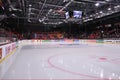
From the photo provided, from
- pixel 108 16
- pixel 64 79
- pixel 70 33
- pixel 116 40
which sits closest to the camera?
pixel 64 79

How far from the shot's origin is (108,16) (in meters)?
19.9

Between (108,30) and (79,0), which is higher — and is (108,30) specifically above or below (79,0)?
below

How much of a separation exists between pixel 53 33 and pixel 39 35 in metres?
3.67

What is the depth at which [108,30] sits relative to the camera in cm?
2392

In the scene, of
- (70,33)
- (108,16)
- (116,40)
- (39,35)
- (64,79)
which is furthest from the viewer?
(70,33)

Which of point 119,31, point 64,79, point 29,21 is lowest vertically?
point 64,79

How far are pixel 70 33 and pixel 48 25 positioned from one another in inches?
176

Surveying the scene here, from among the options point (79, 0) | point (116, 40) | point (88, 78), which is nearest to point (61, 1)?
point (79, 0)

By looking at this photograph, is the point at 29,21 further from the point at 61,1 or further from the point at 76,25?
the point at 61,1

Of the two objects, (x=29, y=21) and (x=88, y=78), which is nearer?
(x=88, y=78)

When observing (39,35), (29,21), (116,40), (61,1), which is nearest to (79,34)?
(39,35)

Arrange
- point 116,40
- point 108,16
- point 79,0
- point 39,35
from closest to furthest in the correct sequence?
point 79,0 → point 116,40 → point 108,16 → point 39,35

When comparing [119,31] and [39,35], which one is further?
[39,35]

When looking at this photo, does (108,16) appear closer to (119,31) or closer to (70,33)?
(119,31)
